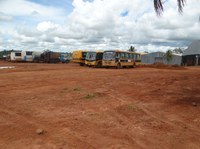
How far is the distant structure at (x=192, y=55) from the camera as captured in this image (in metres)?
61.1

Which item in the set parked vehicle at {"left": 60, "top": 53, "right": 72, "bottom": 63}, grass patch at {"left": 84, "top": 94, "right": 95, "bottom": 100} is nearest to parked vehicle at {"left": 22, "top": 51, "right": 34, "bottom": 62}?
parked vehicle at {"left": 60, "top": 53, "right": 72, "bottom": 63}

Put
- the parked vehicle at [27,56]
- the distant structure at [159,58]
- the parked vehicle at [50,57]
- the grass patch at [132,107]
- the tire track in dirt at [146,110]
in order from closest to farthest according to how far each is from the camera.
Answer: the tire track in dirt at [146,110] → the grass patch at [132,107] → the parked vehicle at [50,57] → the parked vehicle at [27,56] → the distant structure at [159,58]

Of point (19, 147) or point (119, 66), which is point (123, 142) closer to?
point (19, 147)

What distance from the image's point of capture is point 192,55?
63250mm

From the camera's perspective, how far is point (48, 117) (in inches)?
330

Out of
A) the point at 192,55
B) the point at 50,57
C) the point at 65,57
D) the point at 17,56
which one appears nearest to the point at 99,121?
the point at 50,57

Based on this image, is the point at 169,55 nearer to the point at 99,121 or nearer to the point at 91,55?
the point at 91,55

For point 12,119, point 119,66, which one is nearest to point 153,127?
point 12,119

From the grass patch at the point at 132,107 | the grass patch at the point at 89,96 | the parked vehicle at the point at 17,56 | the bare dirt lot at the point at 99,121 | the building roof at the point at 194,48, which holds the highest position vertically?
the building roof at the point at 194,48

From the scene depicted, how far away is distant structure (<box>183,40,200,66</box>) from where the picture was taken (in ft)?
200

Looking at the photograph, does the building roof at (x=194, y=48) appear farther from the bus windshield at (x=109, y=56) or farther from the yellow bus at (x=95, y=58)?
the bus windshield at (x=109, y=56)

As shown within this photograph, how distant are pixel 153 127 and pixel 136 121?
62cm

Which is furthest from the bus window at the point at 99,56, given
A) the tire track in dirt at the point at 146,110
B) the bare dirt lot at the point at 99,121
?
the bare dirt lot at the point at 99,121

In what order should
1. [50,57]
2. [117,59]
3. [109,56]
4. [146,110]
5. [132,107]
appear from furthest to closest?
[50,57]
[109,56]
[117,59]
[132,107]
[146,110]
